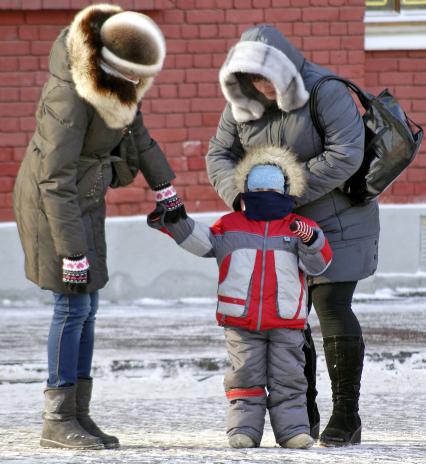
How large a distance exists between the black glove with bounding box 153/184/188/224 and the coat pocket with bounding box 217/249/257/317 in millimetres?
250

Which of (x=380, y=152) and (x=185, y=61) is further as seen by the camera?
(x=185, y=61)

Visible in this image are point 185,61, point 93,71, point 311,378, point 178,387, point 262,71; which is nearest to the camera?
point 93,71

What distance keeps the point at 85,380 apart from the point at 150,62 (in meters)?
1.28

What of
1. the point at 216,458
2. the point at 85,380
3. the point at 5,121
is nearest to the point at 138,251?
the point at 5,121

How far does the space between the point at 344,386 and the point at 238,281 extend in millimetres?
630

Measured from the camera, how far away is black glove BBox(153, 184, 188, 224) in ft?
16.8

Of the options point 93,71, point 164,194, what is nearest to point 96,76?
point 93,71

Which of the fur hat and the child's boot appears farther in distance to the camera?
the child's boot

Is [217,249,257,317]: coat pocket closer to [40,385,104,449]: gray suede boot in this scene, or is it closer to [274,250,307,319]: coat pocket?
[274,250,307,319]: coat pocket

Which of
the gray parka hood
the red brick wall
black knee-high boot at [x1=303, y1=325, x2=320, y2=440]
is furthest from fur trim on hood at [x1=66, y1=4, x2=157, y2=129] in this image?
the red brick wall

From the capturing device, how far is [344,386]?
528 centimetres

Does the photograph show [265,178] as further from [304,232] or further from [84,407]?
[84,407]

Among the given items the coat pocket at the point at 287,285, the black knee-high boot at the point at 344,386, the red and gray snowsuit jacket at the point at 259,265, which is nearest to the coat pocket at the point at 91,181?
the red and gray snowsuit jacket at the point at 259,265

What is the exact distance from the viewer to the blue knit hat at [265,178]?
5043 mm
